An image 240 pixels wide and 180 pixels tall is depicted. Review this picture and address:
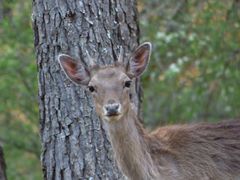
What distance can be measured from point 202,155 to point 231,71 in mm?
4777

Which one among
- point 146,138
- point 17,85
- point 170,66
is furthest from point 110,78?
point 17,85

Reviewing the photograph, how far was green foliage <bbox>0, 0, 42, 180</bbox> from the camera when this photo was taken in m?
13.6

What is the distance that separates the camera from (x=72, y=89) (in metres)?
9.08

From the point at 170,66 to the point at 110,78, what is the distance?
5556mm

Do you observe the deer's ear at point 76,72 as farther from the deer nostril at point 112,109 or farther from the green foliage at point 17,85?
the green foliage at point 17,85

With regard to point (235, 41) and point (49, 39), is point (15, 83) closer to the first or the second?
point (235, 41)

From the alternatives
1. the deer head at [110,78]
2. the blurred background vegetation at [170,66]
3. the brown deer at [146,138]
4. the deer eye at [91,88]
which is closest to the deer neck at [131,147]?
the brown deer at [146,138]

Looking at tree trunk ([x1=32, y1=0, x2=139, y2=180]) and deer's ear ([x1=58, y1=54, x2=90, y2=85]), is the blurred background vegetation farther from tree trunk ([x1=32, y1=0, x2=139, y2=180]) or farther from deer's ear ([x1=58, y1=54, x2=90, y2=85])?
deer's ear ([x1=58, y1=54, x2=90, y2=85])

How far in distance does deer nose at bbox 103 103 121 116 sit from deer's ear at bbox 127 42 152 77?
2.52ft

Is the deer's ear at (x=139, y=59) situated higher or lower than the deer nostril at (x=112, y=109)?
higher

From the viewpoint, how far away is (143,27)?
562 inches

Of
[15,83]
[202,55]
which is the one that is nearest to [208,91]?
[202,55]

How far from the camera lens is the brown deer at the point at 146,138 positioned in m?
8.35

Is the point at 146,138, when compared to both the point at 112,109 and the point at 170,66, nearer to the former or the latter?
the point at 112,109
